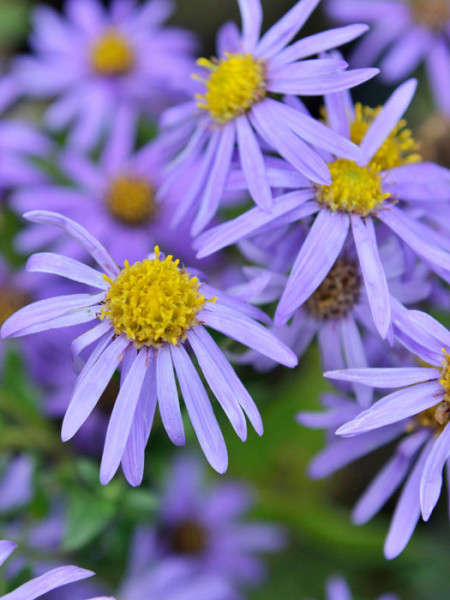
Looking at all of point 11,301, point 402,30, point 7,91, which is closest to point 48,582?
point 11,301

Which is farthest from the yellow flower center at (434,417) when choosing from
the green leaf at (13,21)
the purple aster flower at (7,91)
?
the green leaf at (13,21)

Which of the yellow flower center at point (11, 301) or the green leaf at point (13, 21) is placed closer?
the yellow flower center at point (11, 301)

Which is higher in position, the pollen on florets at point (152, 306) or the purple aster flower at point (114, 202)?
the purple aster flower at point (114, 202)

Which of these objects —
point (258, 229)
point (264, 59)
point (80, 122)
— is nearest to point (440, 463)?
point (258, 229)

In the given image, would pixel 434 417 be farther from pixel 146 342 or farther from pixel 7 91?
pixel 7 91

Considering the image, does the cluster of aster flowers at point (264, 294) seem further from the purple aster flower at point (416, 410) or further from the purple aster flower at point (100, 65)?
the purple aster flower at point (100, 65)

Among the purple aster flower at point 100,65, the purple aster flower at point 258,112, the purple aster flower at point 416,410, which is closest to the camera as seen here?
the purple aster flower at point 416,410

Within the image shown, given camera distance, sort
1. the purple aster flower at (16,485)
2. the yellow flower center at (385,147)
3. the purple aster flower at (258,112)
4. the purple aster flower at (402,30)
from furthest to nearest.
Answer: the purple aster flower at (402,30)
the purple aster flower at (16,485)
the yellow flower center at (385,147)
the purple aster flower at (258,112)

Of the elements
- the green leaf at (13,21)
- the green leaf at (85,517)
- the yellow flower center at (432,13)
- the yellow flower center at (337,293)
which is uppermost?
the green leaf at (13,21)
